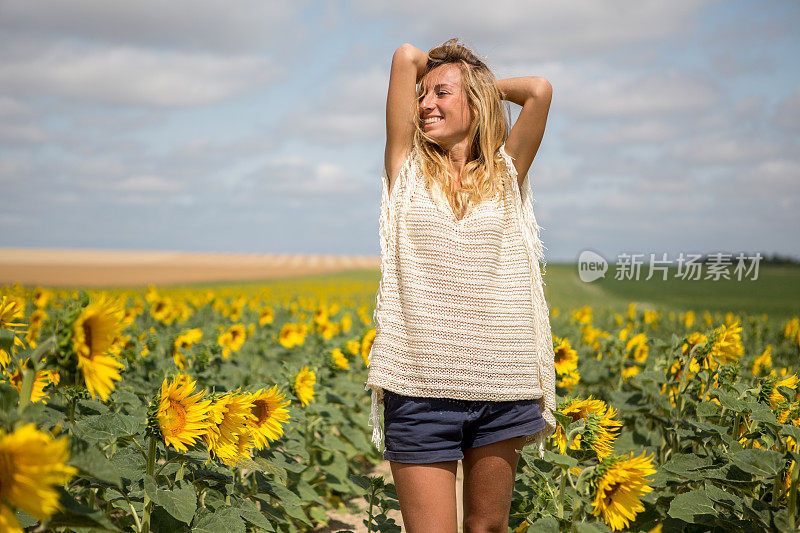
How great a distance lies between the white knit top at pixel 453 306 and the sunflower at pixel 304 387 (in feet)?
4.37

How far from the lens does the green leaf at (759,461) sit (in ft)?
6.71

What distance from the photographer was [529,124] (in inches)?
89.7

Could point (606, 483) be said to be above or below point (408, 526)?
above

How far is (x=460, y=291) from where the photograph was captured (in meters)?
2.01

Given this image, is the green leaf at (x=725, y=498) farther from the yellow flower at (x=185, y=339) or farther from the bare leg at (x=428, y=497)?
the yellow flower at (x=185, y=339)

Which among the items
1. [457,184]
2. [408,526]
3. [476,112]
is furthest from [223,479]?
[476,112]

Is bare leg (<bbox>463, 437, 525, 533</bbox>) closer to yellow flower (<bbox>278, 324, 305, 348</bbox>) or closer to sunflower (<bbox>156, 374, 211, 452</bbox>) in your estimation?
sunflower (<bbox>156, 374, 211, 452</bbox>)

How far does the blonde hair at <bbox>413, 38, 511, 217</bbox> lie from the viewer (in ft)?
7.04

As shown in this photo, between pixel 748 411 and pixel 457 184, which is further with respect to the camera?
pixel 748 411

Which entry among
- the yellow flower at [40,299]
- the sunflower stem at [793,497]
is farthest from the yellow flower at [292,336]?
the sunflower stem at [793,497]

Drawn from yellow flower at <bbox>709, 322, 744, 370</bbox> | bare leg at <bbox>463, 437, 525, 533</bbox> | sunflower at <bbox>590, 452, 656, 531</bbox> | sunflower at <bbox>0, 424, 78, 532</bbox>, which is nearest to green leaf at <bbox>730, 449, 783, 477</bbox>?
sunflower at <bbox>590, 452, 656, 531</bbox>

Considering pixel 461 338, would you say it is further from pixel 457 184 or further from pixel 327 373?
pixel 327 373

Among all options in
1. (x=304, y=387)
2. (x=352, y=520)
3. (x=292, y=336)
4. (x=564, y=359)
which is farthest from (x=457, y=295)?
(x=292, y=336)

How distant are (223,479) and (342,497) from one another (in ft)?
7.41
